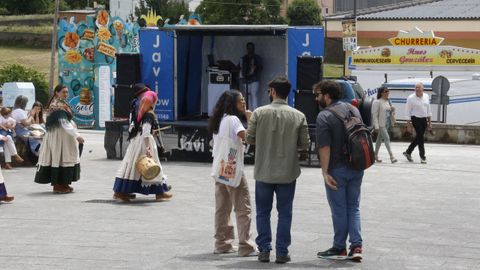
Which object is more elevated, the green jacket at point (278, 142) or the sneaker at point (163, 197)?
the green jacket at point (278, 142)

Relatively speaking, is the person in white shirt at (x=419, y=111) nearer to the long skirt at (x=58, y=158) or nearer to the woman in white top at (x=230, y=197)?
the long skirt at (x=58, y=158)

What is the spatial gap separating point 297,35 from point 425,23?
41309 millimetres

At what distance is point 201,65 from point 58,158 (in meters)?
9.40

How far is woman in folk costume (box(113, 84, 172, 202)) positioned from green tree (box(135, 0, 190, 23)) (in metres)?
59.5

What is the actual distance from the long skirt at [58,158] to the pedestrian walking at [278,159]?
5958 millimetres

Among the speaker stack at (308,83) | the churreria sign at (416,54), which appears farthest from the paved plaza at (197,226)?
the churreria sign at (416,54)

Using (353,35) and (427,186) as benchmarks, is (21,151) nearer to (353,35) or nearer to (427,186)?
(427,186)

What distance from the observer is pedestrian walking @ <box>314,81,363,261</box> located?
9258 millimetres

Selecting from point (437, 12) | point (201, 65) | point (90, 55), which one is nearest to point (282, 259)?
point (201, 65)

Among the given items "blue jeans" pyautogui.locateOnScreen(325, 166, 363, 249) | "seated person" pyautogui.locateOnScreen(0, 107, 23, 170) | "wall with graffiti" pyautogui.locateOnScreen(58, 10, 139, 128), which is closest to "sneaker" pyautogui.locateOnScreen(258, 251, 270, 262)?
"blue jeans" pyautogui.locateOnScreen(325, 166, 363, 249)

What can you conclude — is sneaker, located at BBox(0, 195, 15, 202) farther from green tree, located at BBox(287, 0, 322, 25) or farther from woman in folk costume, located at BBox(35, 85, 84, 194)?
green tree, located at BBox(287, 0, 322, 25)

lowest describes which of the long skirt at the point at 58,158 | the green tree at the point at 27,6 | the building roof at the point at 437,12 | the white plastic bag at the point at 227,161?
the long skirt at the point at 58,158

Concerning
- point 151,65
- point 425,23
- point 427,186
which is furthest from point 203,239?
point 425,23

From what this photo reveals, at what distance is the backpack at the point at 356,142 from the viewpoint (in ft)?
30.2
